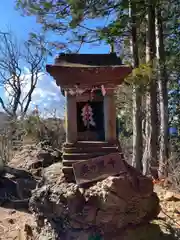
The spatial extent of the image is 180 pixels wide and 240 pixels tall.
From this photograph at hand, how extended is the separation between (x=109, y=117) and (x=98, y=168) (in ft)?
1.78

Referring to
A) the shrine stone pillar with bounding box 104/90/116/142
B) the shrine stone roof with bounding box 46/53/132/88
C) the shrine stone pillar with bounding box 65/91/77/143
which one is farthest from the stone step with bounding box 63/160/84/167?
the shrine stone roof with bounding box 46/53/132/88

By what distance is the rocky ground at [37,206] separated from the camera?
264 cm

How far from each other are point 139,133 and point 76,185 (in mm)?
3613

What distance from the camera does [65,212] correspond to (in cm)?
242

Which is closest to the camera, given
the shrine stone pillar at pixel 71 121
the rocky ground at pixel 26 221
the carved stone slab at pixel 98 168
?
the carved stone slab at pixel 98 168

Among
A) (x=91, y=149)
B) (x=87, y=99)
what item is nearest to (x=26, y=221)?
(x=91, y=149)

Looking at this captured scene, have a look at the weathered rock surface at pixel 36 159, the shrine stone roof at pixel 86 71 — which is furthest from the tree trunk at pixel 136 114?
the shrine stone roof at pixel 86 71

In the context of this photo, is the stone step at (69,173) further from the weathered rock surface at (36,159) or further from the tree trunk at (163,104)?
the weathered rock surface at (36,159)

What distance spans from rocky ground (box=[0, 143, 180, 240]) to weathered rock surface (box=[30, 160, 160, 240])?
38mm

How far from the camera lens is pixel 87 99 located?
9.59ft

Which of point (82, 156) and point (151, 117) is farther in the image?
point (151, 117)

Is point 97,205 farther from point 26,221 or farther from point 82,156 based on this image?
point 26,221

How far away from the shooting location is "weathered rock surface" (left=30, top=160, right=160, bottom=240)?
2.38 meters

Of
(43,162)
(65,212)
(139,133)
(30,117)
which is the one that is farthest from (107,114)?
(30,117)
